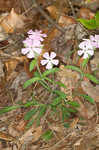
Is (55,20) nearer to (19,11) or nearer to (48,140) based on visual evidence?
(19,11)

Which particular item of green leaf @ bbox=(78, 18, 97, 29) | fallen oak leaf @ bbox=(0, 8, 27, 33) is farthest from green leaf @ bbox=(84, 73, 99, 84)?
fallen oak leaf @ bbox=(0, 8, 27, 33)

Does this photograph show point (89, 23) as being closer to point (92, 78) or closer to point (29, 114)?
point (92, 78)

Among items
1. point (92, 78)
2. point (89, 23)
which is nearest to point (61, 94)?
point (92, 78)

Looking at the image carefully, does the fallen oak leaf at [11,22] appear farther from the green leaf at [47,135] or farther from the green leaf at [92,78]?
the green leaf at [47,135]

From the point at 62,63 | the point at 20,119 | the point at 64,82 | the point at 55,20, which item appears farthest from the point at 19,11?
the point at 20,119

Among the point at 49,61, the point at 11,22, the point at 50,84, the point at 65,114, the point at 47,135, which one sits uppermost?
the point at 11,22

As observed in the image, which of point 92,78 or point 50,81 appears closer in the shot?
point 92,78

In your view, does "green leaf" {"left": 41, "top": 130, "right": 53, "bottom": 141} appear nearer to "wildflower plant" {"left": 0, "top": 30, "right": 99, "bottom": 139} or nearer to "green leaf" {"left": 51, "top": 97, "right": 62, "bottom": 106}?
"wildflower plant" {"left": 0, "top": 30, "right": 99, "bottom": 139}

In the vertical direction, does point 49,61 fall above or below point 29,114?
above

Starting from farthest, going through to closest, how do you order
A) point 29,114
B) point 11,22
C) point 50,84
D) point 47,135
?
point 11,22 < point 50,84 < point 29,114 < point 47,135
